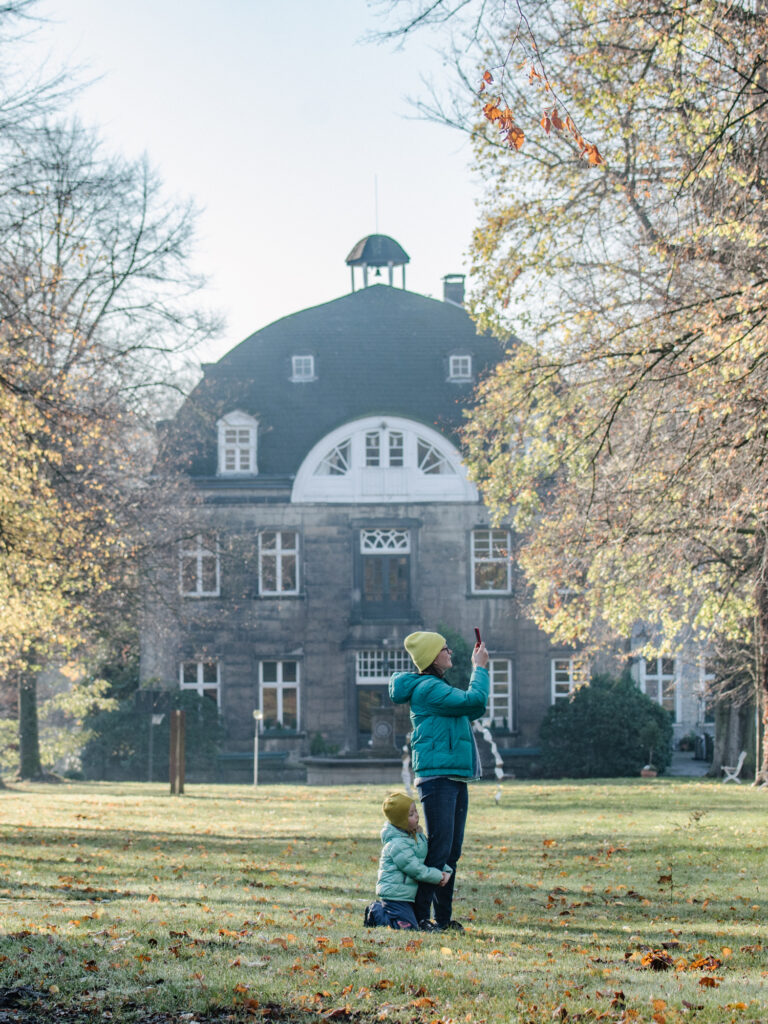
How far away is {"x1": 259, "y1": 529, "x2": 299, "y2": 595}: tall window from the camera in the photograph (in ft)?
127

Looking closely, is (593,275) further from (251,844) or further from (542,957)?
(542,957)

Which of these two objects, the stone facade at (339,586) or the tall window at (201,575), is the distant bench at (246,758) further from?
the tall window at (201,575)

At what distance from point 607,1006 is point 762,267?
10.4 meters

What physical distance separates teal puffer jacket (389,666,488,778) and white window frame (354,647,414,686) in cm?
3074

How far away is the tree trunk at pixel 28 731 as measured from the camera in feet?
106

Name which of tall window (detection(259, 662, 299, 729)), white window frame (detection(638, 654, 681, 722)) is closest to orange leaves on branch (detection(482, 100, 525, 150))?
tall window (detection(259, 662, 299, 729))

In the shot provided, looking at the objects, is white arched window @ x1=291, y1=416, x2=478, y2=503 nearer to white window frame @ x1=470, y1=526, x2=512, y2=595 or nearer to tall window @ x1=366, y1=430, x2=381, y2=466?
tall window @ x1=366, y1=430, x2=381, y2=466

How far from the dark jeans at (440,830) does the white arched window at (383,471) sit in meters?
30.8

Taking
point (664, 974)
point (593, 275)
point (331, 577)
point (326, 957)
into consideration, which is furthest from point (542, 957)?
point (331, 577)

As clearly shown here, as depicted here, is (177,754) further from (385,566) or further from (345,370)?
(345,370)

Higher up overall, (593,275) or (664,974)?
(593,275)

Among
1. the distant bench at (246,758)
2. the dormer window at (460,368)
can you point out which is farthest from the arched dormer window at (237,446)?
the distant bench at (246,758)

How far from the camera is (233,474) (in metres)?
39.0

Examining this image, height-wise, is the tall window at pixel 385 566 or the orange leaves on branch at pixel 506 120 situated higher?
the orange leaves on branch at pixel 506 120
